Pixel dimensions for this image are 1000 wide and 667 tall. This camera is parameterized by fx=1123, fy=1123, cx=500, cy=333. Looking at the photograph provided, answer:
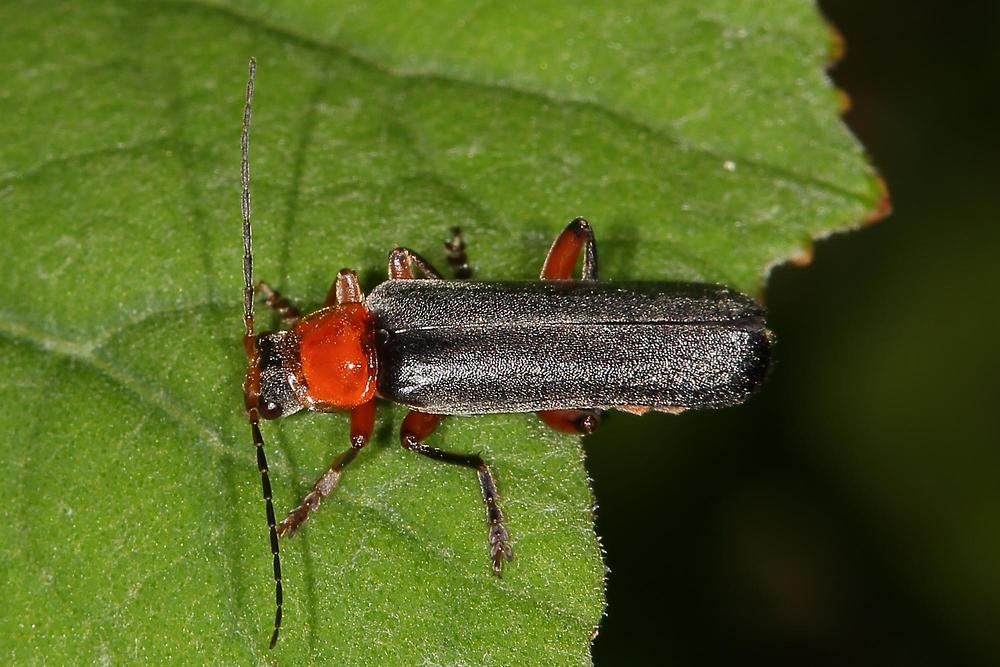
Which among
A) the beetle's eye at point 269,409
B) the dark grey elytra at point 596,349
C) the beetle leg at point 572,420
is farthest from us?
the dark grey elytra at point 596,349

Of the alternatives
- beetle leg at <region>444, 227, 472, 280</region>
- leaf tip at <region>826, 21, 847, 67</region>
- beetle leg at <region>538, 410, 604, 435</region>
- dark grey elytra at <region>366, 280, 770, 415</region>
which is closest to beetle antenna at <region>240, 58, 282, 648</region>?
dark grey elytra at <region>366, 280, 770, 415</region>

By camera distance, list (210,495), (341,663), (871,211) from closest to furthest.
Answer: (341,663) < (210,495) < (871,211)

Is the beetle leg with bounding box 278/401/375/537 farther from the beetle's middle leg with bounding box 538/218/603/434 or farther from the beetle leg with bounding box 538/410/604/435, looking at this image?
the beetle's middle leg with bounding box 538/218/603/434

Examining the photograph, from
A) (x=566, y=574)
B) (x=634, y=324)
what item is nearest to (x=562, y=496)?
(x=566, y=574)

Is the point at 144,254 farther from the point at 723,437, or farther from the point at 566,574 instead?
the point at 723,437

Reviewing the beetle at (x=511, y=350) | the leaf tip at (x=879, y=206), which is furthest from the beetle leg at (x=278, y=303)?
the leaf tip at (x=879, y=206)

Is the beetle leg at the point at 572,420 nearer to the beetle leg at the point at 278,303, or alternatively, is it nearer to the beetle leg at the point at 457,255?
the beetle leg at the point at 457,255
